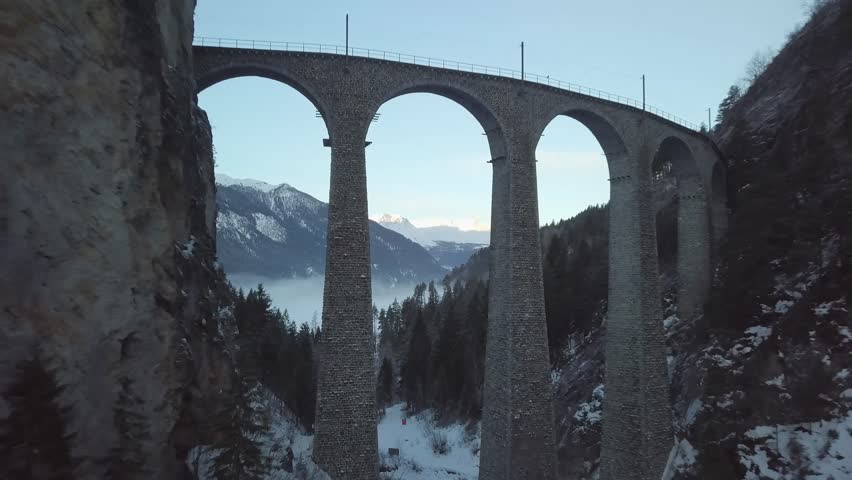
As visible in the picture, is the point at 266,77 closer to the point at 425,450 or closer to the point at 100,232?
the point at 100,232

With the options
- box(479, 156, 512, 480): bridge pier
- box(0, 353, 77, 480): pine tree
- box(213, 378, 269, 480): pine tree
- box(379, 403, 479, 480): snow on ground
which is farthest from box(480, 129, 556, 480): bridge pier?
box(0, 353, 77, 480): pine tree

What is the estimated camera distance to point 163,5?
11.9 meters

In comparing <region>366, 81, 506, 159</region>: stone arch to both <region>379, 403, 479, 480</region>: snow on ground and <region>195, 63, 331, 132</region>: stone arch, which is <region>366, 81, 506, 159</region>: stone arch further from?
<region>379, 403, 479, 480</region>: snow on ground

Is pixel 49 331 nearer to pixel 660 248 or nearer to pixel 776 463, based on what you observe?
pixel 776 463

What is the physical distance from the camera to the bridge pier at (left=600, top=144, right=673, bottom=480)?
23109mm

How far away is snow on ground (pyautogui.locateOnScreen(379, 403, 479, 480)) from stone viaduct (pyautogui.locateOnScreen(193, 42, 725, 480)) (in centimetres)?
1440

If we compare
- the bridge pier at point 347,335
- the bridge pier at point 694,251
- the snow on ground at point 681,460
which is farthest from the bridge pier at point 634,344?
the bridge pier at point 347,335

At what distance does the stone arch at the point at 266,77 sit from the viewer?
1873cm

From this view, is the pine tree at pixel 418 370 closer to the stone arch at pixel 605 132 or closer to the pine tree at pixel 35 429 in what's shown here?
the stone arch at pixel 605 132

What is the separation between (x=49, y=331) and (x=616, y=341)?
22.5m

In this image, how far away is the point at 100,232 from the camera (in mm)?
8680

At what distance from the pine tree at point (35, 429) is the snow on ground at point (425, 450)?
2683cm

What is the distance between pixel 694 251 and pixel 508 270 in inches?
590

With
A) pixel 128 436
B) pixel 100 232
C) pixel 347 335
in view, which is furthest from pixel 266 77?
pixel 128 436
